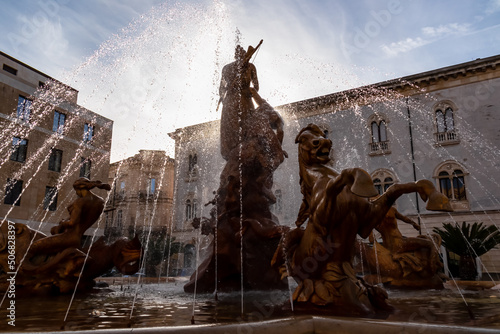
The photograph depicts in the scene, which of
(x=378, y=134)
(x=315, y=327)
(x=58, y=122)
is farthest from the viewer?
(x=58, y=122)

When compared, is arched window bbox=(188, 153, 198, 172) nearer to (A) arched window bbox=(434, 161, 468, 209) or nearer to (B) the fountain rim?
(A) arched window bbox=(434, 161, 468, 209)

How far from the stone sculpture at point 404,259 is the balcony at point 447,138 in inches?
744

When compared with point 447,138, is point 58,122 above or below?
above

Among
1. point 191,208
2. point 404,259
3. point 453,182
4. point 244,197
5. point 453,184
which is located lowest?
point 404,259

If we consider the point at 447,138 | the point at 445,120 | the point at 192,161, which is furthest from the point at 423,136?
the point at 192,161

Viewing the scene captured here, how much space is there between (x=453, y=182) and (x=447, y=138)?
279 centimetres

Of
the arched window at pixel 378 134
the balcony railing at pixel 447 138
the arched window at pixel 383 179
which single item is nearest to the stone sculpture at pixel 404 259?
the arched window at pixel 383 179

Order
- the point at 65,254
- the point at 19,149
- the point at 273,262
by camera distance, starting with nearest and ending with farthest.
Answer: the point at 273,262
the point at 65,254
the point at 19,149

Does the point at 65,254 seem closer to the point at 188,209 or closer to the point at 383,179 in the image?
the point at 383,179

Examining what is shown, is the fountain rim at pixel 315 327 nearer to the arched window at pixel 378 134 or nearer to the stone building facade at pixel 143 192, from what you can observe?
the arched window at pixel 378 134

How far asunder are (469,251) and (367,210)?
16.5 m

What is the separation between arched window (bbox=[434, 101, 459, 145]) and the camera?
76.2 ft

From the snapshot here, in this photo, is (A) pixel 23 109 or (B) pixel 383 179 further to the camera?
(B) pixel 383 179

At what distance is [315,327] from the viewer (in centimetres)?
224
